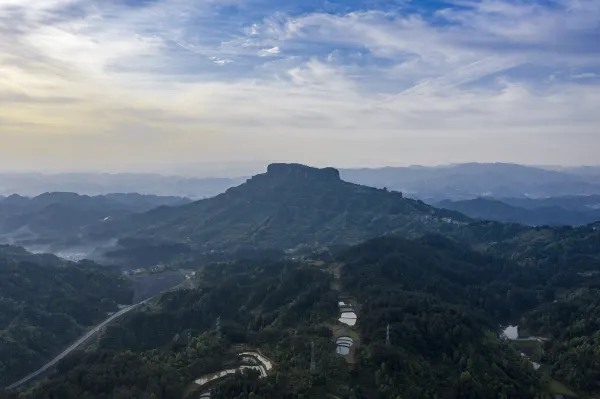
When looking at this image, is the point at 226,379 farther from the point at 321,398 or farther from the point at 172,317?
the point at 172,317

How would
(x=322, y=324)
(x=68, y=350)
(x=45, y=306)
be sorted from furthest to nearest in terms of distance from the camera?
(x=45, y=306), (x=68, y=350), (x=322, y=324)

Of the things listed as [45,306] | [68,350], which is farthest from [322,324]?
[45,306]

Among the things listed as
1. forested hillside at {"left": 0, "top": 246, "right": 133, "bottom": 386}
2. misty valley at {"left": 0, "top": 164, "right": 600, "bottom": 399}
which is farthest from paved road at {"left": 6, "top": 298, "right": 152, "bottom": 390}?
forested hillside at {"left": 0, "top": 246, "right": 133, "bottom": 386}

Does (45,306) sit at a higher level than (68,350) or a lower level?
higher

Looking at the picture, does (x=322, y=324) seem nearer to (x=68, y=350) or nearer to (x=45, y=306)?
(x=68, y=350)

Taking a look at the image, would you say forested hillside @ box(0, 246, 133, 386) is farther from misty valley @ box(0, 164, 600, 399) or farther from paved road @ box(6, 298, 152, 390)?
paved road @ box(6, 298, 152, 390)

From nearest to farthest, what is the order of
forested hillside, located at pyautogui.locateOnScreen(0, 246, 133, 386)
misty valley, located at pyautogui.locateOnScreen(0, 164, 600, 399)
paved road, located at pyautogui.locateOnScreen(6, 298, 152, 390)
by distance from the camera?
1. misty valley, located at pyautogui.locateOnScreen(0, 164, 600, 399)
2. paved road, located at pyautogui.locateOnScreen(6, 298, 152, 390)
3. forested hillside, located at pyautogui.locateOnScreen(0, 246, 133, 386)

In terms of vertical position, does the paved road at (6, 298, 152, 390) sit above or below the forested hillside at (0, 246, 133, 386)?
below

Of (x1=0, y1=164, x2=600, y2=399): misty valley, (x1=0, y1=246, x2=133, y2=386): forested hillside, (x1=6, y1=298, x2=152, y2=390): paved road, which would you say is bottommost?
(x1=6, y1=298, x2=152, y2=390): paved road
